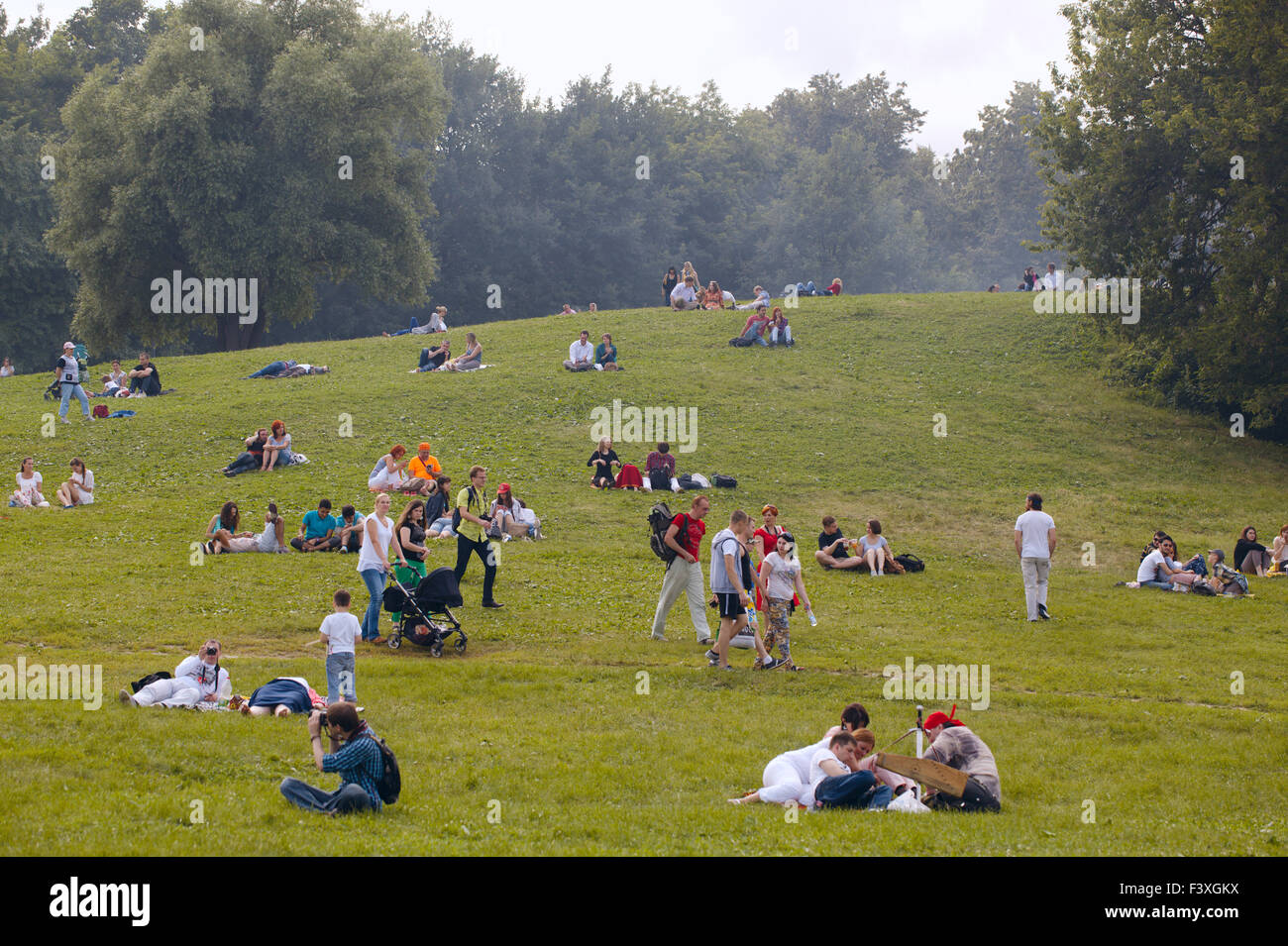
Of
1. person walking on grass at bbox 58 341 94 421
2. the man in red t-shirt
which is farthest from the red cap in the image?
person walking on grass at bbox 58 341 94 421

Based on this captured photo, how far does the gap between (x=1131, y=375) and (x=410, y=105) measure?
111 feet

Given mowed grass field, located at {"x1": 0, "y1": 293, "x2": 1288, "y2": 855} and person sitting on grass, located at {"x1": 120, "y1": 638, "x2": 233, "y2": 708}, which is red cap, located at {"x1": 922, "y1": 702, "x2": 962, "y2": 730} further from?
person sitting on grass, located at {"x1": 120, "y1": 638, "x2": 233, "y2": 708}

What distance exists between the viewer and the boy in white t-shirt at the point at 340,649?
1392 centimetres

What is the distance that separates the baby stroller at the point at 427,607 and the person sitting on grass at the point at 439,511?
7.39 m

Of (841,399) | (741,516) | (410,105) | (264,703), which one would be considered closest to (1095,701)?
(741,516)

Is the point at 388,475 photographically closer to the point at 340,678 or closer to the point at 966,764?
the point at 340,678

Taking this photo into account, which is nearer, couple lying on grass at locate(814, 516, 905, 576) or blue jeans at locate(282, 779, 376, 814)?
blue jeans at locate(282, 779, 376, 814)

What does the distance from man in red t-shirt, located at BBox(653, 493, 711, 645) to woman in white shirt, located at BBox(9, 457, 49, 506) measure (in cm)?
1583

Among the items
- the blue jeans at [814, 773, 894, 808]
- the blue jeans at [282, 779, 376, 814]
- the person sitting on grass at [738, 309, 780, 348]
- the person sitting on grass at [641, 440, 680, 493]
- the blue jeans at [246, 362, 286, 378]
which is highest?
the person sitting on grass at [738, 309, 780, 348]

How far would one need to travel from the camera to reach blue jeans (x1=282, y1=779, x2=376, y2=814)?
34.4 feet

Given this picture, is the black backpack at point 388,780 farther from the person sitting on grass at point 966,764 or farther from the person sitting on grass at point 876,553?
the person sitting on grass at point 876,553

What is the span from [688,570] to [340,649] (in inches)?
229
